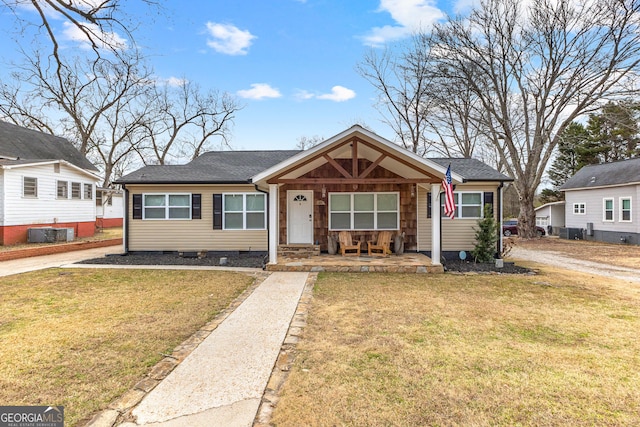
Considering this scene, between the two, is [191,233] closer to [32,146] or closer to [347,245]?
[347,245]

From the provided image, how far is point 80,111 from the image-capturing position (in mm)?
24125

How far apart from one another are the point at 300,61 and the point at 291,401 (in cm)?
1707

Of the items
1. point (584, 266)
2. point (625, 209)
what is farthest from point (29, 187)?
point (625, 209)

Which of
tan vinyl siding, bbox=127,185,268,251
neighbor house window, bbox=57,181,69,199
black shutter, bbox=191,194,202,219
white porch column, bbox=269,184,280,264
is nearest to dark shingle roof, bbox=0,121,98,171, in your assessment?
neighbor house window, bbox=57,181,69,199

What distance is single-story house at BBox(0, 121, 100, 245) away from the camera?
12486 mm

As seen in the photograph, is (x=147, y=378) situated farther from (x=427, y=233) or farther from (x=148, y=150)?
(x=148, y=150)

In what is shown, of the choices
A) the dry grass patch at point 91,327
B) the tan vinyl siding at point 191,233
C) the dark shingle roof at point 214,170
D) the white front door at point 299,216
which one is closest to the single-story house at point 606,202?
the white front door at point 299,216

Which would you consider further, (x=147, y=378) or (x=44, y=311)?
(x=44, y=311)

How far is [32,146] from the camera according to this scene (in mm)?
17672

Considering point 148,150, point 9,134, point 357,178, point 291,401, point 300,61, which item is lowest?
point 291,401

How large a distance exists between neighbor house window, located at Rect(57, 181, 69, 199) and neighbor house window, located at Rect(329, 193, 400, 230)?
524 inches

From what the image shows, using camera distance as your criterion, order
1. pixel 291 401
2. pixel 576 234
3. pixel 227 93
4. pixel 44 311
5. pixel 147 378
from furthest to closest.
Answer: pixel 227 93 → pixel 576 234 → pixel 44 311 → pixel 147 378 → pixel 291 401

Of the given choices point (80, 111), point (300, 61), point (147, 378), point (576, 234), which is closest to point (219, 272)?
point (147, 378)

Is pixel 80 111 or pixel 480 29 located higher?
pixel 480 29
